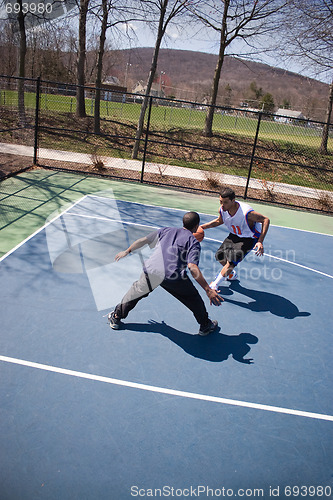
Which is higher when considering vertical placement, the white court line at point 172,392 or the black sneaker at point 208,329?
the black sneaker at point 208,329

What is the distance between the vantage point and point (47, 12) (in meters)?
18.7

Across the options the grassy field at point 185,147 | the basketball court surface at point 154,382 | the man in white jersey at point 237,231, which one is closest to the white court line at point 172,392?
the basketball court surface at point 154,382

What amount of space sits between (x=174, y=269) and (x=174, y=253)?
0.19m

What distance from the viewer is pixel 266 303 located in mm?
6605

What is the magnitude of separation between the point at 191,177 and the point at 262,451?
1325 cm

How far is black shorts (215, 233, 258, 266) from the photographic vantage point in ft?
21.8

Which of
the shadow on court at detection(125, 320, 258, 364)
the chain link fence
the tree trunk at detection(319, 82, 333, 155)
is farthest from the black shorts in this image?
the tree trunk at detection(319, 82, 333, 155)

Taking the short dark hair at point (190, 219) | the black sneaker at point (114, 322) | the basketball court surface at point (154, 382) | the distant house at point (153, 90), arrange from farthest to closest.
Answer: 1. the distant house at point (153, 90)
2. the black sneaker at point (114, 322)
3. the short dark hair at point (190, 219)
4. the basketball court surface at point (154, 382)

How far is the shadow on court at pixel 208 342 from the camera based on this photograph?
5.14 m

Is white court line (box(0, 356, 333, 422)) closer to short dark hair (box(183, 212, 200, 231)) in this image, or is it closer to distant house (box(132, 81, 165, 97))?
short dark hair (box(183, 212, 200, 231))

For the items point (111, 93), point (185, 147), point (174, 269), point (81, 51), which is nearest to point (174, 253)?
point (174, 269)

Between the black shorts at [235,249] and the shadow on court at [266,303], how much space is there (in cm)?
54

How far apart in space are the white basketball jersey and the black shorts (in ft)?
0.28

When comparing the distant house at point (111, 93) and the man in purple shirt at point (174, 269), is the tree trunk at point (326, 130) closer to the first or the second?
the distant house at point (111, 93)
